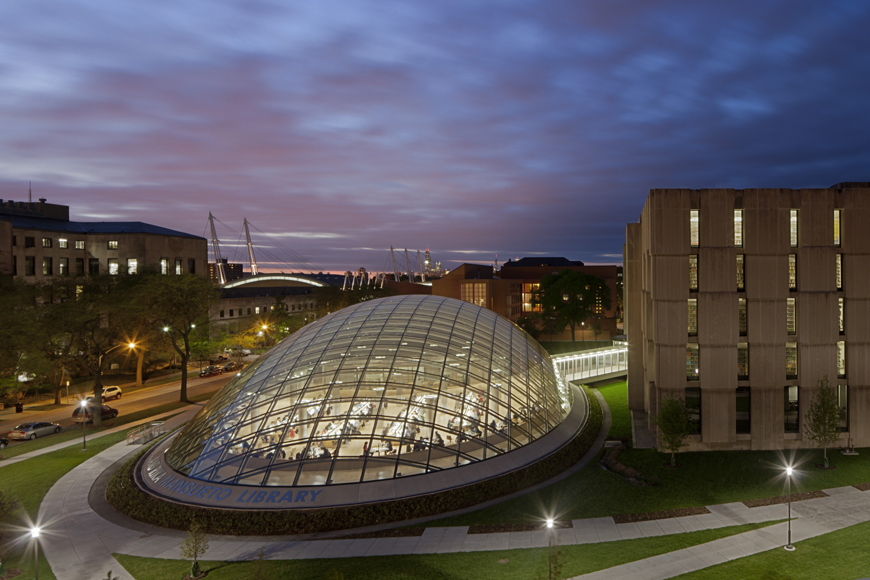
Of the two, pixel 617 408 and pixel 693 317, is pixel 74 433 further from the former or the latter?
pixel 693 317

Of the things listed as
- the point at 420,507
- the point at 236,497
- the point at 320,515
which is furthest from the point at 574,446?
the point at 236,497

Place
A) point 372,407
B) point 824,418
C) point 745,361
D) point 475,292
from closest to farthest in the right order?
point 372,407, point 824,418, point 745,361, point 475,292

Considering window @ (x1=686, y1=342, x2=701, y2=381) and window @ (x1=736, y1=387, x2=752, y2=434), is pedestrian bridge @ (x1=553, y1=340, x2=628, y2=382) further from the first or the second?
window @ (x1=686, y1=342, x2=701, y2=381)

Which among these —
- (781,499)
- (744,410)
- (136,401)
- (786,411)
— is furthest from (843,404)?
(136,401)

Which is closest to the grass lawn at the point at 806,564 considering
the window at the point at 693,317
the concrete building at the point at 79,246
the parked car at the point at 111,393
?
the window at the point at 693,317

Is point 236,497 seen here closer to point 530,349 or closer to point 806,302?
point 530,349

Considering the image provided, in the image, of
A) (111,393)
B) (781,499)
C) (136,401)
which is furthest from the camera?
(111,393)

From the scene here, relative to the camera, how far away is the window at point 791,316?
28.6 metres

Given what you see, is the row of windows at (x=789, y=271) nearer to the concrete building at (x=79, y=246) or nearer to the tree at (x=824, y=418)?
the tree at (x=824, y=418)

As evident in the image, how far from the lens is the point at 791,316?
28.8 meters

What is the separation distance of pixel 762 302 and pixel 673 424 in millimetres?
9299

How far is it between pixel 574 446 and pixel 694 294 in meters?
11.8

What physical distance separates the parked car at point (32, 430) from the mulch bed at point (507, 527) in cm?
3723

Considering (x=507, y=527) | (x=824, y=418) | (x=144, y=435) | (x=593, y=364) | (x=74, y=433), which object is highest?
(x=824, y=418)
